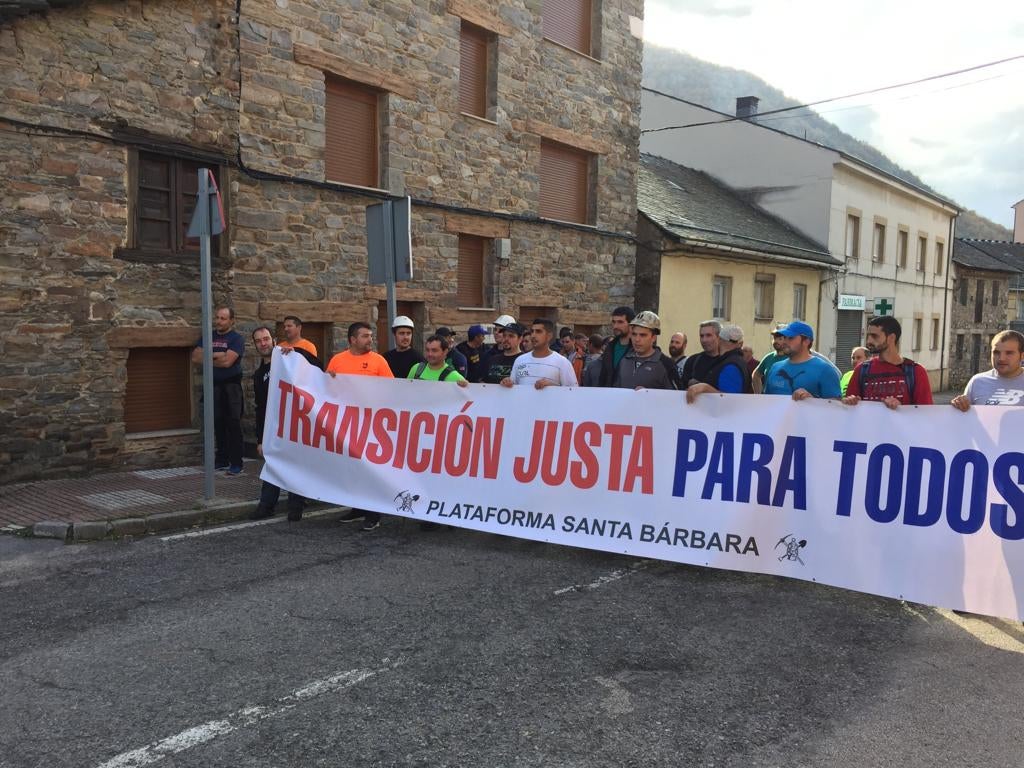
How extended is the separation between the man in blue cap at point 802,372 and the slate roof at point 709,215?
12707 millimetres

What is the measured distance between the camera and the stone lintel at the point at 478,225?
13773 mm

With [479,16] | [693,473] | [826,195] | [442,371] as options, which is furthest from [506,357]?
[826,195]

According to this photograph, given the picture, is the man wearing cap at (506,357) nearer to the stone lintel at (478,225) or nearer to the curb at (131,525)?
the curb at (131,525)

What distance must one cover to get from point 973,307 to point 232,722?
43173mm

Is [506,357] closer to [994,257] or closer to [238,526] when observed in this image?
[238,526]

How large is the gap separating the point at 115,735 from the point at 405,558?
2.88 metres

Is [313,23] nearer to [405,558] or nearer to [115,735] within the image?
[405,558]

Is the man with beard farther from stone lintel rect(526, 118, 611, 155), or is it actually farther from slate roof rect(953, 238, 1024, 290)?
slate roof rect(953, 238, 1024, 290)

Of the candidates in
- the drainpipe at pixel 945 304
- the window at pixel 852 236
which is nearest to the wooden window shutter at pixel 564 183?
the window at pixel 852 236

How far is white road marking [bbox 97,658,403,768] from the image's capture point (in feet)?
10.5

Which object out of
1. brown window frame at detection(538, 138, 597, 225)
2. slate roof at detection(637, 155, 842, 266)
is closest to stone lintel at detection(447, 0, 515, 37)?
brown window frame at detection(538, 138, 597, 225)

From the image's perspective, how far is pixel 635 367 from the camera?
689cm

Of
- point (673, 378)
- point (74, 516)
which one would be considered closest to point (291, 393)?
point (74, 516)

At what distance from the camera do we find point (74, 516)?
721cm
